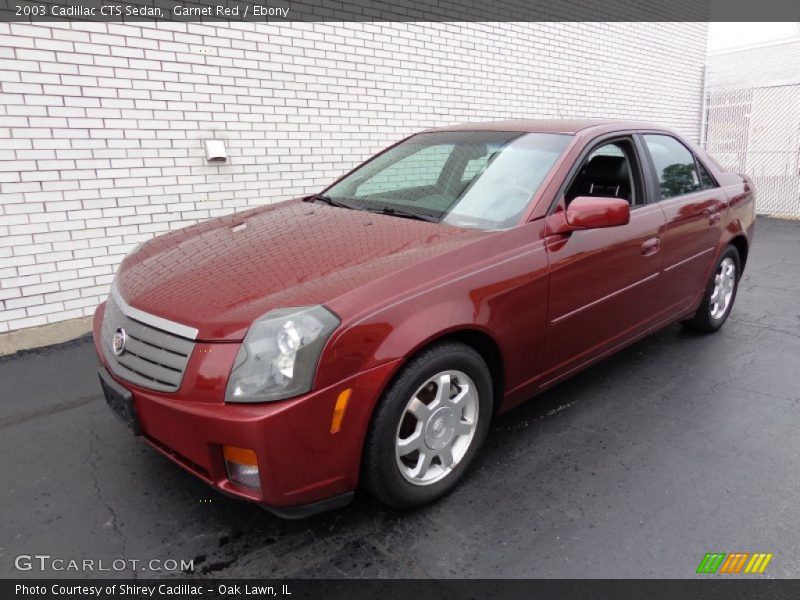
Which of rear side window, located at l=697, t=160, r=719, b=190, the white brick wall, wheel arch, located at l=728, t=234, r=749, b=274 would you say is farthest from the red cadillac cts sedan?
the white brick wall

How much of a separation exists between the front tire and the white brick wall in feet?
11.3

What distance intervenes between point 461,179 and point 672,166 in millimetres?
1707

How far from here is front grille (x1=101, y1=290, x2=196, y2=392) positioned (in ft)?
7.02

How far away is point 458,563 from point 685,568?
2.79 ft

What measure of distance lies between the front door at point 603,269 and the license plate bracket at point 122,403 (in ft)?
6.24

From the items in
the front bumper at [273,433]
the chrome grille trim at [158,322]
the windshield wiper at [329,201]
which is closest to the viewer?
the front bumper at [273,433]

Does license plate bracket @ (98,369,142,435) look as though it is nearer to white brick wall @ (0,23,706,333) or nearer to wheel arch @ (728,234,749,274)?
white brick wall @ (0,23,706,333)

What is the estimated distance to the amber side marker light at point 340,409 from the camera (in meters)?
2.06

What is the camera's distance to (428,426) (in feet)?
7.93

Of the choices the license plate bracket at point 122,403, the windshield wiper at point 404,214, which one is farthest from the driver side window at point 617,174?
the license plate bracket at point 122,403

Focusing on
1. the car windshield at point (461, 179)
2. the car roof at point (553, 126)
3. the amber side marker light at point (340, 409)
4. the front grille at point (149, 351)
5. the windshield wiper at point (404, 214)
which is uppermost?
the car roof at point (553, 126)

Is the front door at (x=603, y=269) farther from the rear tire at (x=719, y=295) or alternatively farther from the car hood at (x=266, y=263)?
the rear tire at (x=719, y=295)

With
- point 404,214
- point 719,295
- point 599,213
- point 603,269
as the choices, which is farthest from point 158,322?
point 719,295

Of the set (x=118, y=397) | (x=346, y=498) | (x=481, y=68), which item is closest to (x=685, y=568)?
(x=346, y=498)
